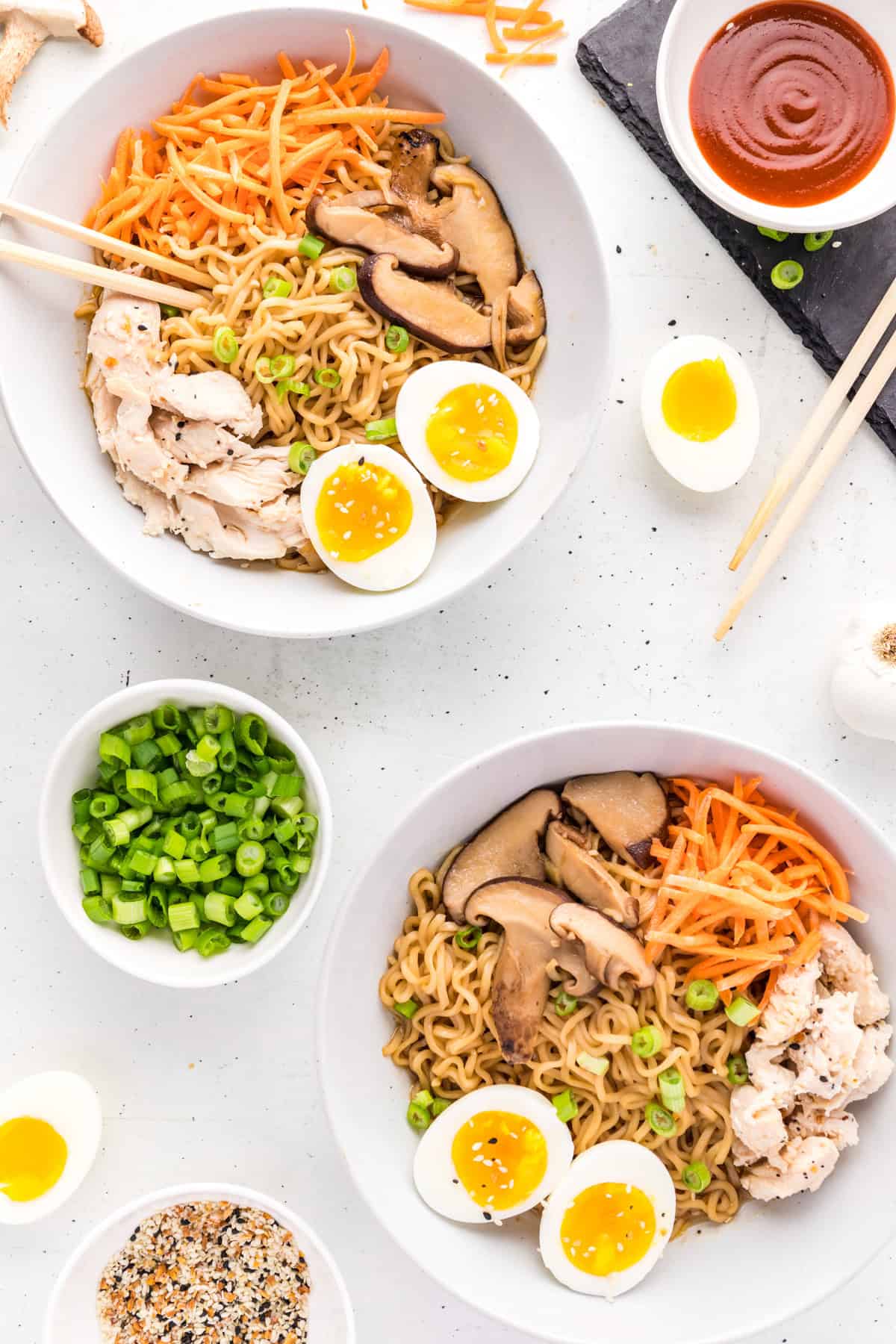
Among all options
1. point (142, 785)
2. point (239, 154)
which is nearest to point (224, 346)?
point (239, 154)

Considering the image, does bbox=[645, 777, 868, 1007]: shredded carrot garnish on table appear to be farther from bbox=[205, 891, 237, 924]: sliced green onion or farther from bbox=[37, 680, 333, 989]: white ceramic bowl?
bbox=[205, 891, 237, 924]: sliced green onion

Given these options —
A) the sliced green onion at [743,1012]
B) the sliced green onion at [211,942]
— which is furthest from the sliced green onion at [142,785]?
the sliced green onion at [743,1012]

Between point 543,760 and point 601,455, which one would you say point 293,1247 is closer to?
point 543,760

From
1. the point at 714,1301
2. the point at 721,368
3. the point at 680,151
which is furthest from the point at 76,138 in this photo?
the point at 714,1301

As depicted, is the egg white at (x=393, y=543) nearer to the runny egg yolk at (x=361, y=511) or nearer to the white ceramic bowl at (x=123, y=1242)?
the runny egg yolk at (x=361, y=511)

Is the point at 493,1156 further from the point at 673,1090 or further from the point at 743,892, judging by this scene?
the point at 743,892
